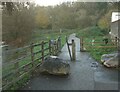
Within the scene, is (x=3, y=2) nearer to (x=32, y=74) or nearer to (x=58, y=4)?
(x=32, y=74)

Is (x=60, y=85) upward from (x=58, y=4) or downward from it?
downward

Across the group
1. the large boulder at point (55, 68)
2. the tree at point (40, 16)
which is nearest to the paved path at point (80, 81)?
the large boulder at point (55, 68)

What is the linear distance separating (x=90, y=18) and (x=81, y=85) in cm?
3325

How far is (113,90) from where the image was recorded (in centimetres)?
580

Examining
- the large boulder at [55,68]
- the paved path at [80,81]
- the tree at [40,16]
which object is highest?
the tree at [40,16]

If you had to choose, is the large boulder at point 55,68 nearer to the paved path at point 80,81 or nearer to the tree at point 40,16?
the paved path at point 80,81

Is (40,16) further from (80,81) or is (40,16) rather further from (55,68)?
(80,81)

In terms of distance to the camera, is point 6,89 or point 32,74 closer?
point 6,89

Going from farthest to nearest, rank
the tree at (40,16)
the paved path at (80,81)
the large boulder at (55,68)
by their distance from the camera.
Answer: the tree at (40,16) → the large boulder at (55,68) → the paved path at (80,81)


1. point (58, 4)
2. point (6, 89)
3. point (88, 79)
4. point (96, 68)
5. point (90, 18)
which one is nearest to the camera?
point (6, 89)

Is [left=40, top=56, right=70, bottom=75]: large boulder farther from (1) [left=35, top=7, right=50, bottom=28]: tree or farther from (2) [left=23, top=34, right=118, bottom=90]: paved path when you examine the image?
(1) [left=35, top=7, right=50, bottom=28]: tree

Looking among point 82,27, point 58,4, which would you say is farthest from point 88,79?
point 82,27

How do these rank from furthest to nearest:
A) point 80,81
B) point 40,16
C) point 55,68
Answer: point 40,16
point 55,68
point 80,81

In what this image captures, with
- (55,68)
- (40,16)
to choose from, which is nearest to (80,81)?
(55,68)
